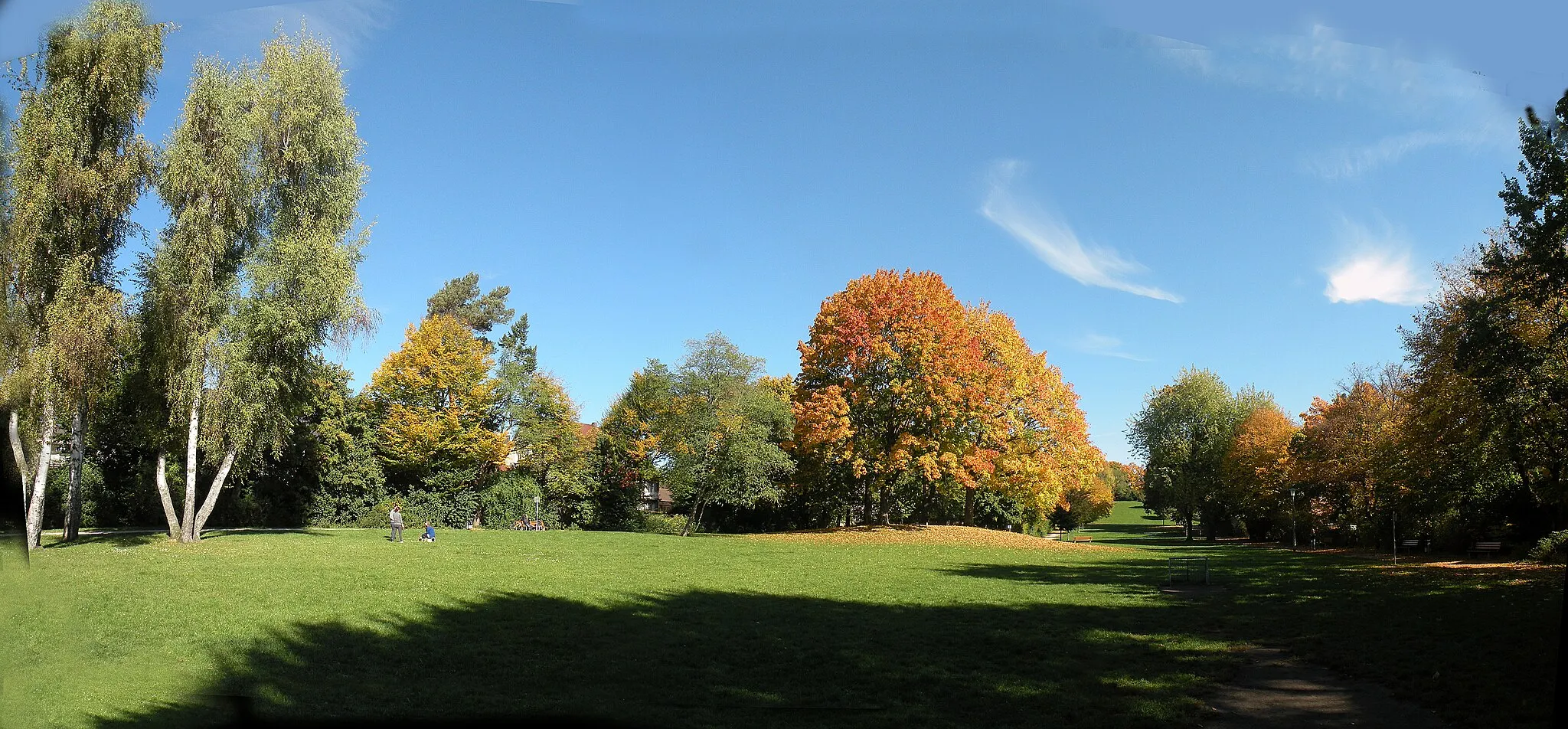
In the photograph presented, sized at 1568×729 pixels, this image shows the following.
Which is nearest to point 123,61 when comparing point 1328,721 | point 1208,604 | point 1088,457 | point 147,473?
point 1328,721

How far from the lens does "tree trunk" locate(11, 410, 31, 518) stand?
4.53ft

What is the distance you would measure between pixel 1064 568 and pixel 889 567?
Answer: 594 centimetres

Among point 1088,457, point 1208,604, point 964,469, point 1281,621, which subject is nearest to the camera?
point 1281,621

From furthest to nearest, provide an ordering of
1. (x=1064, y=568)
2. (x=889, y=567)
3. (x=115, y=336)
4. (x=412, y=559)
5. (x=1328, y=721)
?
1. (x=1064, y=568)
2. (x=889, y=567)
3. (x=412, y=559)
4. (x=115, y=336)
5. (x=1328, y=721)

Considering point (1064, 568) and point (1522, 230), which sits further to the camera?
point (1064, 568)

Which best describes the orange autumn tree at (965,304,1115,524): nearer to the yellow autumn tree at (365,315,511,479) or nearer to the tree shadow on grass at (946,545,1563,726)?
the tree shadow on grass at (946,545,1563,726)

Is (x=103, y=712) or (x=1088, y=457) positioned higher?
(x=1088, y=457)

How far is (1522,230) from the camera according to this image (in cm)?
1173

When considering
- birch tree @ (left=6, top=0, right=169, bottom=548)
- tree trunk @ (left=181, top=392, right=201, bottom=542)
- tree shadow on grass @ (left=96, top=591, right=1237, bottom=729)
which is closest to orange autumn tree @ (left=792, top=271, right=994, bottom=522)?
tree trunk @ (left=181, top=392, right=201, bottom=542)

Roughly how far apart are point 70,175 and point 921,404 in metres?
34.9

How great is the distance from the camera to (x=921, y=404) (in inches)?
1533

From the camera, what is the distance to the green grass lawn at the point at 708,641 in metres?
5.70

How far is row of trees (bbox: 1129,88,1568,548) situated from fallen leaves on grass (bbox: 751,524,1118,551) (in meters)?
11.2

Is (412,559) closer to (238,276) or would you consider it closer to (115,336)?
(115,336)
